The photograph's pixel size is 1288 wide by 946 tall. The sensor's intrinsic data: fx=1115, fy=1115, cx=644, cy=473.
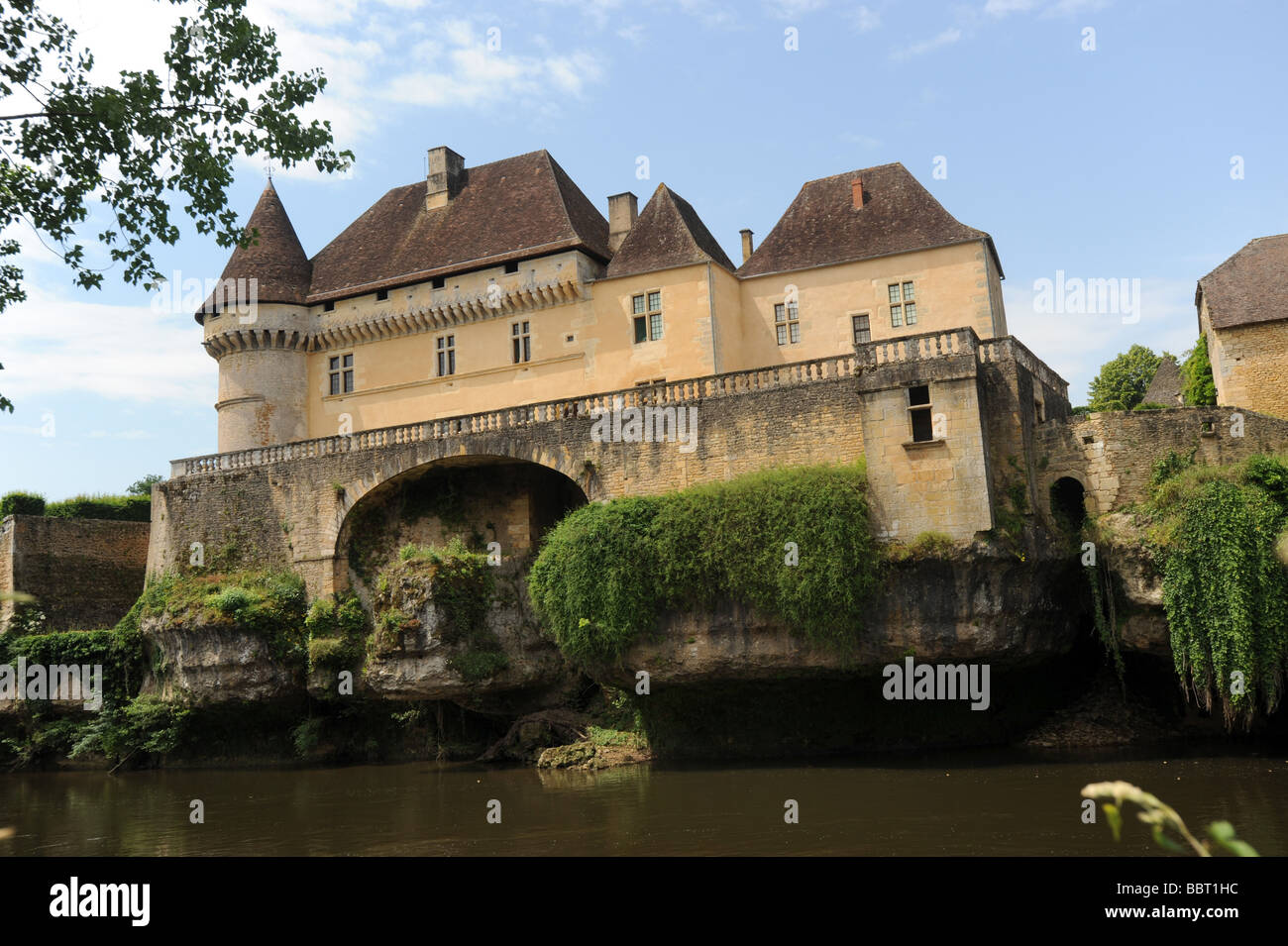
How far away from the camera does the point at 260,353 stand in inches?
1314

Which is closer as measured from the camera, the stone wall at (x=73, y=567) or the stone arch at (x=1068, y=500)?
the stone arch at (x=1068, y=500)

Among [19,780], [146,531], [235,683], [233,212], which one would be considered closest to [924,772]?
[233,212]

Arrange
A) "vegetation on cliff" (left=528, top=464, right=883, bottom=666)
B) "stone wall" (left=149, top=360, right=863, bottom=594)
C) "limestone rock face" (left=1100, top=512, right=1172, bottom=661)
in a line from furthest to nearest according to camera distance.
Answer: "stone wall" (left=149, top=360, right=863, bottom=594)
"vegetation on cliff" (left=528, top=464, right=883, bottom=666)
"limestone rock face" (left=1100, top=512, right=1172, bottom=661)

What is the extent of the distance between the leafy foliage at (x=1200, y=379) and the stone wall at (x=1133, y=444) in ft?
29.6

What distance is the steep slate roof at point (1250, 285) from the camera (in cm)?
2769

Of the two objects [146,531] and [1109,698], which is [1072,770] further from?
[146,531]

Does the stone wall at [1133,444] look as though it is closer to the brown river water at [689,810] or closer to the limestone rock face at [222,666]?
the brown river water at [689,810]

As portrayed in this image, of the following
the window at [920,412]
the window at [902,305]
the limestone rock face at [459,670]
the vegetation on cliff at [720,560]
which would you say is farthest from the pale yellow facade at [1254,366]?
the limestone rock face at [459,670]

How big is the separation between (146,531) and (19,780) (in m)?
8.89

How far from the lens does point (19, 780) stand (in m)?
28.9

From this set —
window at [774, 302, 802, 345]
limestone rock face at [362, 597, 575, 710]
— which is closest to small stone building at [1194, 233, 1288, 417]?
window at [774, 302, 802, 345]

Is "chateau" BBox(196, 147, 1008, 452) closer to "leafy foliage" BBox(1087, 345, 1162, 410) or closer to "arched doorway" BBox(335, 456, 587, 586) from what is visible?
"arched doorway" BBox(335, 456, 587, 586)

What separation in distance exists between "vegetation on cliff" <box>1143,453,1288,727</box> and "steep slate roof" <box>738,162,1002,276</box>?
29.2 ft

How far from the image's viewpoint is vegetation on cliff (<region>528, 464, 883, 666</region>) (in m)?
20.9
